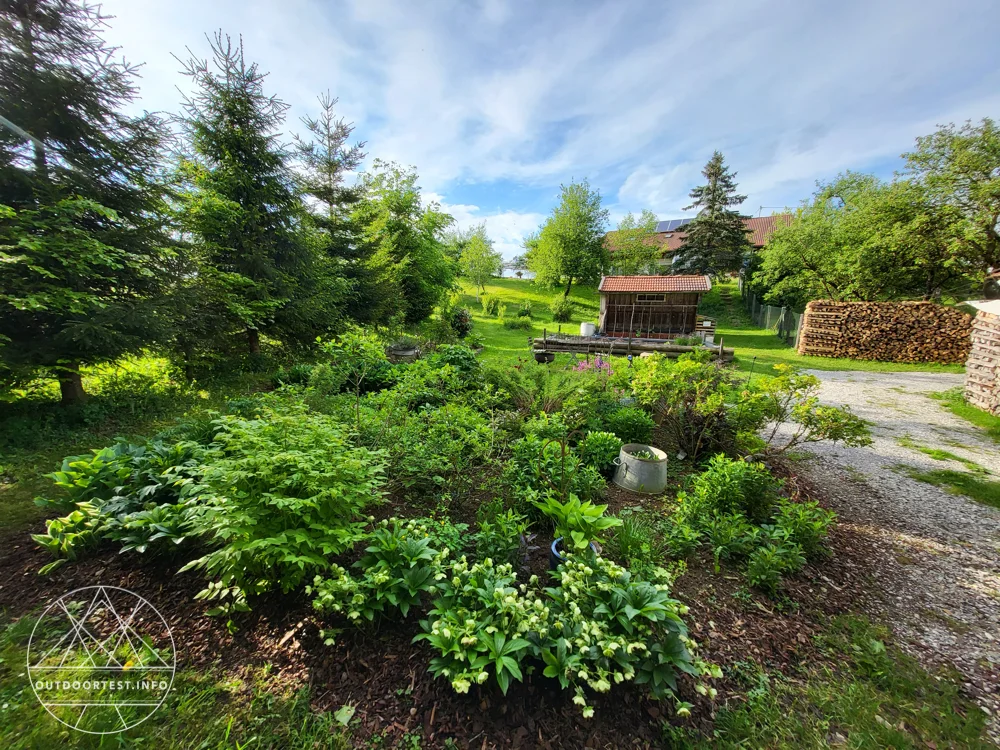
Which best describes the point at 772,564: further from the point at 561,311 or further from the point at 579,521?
the point at 561,311

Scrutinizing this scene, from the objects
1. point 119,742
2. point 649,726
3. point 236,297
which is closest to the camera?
point 119,742

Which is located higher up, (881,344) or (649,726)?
(881,344)

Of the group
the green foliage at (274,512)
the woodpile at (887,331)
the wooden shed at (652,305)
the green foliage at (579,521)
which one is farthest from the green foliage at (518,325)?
the green foliage at (274,512)

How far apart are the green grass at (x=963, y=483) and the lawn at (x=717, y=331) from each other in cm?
534

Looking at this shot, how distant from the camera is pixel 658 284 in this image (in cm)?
1731

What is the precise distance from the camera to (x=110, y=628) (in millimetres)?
1953

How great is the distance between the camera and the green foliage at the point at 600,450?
13.2 feet

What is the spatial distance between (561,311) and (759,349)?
11.3 meters

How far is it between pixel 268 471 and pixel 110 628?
4.16 ft

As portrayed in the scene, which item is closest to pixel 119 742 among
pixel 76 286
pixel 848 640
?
pixel 848 640

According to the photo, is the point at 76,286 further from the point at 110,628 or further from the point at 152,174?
the point at 110,628

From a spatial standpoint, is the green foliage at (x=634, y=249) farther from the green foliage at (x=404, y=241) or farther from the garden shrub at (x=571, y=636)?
the garden shrub at (x=571, y=636)

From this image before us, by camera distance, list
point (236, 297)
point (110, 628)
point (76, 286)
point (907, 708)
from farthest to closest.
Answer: point (236, 297)
point (76, 286)
point (110, 628)
point (907, 708)

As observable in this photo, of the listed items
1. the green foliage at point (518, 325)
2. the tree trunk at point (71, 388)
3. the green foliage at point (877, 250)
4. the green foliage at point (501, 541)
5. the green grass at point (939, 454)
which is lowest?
the green grass at point (939, 454)
